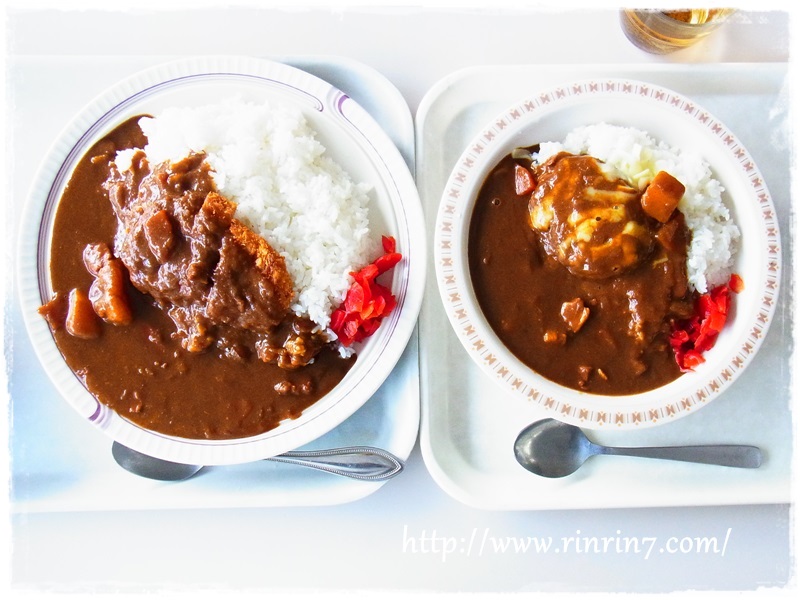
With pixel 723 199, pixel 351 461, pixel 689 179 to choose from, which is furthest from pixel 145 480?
pixel 723 199

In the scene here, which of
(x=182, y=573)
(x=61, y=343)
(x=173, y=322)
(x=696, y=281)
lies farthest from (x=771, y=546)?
(x=61, y=343)

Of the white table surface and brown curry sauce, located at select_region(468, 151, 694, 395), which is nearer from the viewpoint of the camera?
brown curry sauce, located at select_region(468, 151, 694, 395)

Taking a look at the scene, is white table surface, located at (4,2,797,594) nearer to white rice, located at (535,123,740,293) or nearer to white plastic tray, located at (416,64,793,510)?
white plastic tray, located at (416,64,793,510)

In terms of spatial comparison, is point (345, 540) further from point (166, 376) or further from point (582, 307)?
point (582, 307)

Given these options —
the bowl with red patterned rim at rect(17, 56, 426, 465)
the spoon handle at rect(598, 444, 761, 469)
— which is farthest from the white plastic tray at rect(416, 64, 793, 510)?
the bowl with red patterned rim at rect(17, 56, 426, 465)

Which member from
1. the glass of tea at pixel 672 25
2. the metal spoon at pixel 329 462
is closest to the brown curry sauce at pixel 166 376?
the metal spoon at pixel 329 462

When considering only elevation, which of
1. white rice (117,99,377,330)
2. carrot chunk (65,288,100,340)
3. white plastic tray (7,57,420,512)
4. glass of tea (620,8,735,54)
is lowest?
white plastic tray (7,57,420,512)

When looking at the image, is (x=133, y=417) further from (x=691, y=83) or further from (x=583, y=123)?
(x=691, y=83)

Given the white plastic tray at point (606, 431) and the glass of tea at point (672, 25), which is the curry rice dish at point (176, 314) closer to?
the white plastic tray at point (606, 431)
